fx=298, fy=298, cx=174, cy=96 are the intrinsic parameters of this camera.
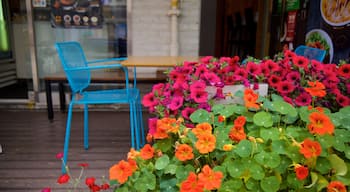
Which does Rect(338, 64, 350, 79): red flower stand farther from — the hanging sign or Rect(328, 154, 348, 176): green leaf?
the hanging sign

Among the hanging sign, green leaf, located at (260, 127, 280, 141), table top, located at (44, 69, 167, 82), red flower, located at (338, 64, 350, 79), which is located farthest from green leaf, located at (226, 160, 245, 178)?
the hanging sign

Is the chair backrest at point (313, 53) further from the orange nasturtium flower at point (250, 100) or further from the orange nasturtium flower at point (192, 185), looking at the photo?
the orange nasturtium flower at point (192, 185)

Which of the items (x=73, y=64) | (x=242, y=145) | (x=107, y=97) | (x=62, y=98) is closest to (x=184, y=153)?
(x=242, y=145)

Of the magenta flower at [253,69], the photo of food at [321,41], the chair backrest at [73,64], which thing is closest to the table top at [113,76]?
the chair backrest at [73,64]

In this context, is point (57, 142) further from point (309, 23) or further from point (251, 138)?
point (309, 23)

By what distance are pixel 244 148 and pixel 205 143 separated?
11cm

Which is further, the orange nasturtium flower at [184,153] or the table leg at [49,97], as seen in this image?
the table leg at [49,97]

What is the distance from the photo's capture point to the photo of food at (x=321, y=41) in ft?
8.29


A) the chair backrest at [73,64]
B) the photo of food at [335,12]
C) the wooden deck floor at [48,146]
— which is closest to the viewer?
the wooden deck floor at [48,146]

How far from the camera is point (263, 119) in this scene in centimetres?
92

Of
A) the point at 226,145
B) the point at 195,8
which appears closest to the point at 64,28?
the point at 195,8

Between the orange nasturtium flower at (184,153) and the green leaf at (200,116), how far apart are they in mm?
126

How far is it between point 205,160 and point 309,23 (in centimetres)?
252

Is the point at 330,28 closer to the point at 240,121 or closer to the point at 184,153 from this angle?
the point at 240,121
